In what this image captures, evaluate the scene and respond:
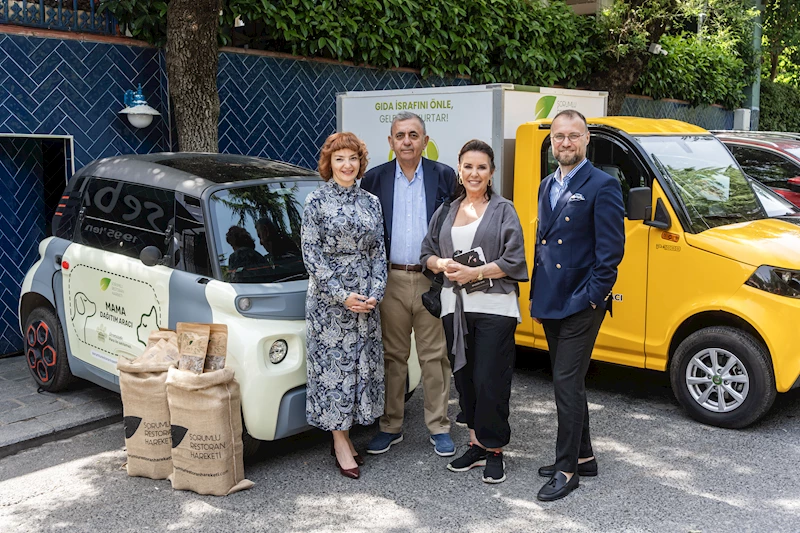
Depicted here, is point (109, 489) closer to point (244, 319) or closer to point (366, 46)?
point (244, 319)

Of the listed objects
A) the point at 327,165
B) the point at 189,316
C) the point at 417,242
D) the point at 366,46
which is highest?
the point at 366,46

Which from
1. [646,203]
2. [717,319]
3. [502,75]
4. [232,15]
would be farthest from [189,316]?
[502,75]

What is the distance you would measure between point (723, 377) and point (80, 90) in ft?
19.0

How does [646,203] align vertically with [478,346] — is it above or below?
above

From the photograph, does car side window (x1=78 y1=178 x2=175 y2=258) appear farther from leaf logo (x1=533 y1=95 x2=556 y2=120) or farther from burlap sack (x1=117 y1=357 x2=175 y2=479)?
leaf logo (x1=533 y1=95 x2=556 y2=120)

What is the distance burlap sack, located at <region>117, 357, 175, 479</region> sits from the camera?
477 cm

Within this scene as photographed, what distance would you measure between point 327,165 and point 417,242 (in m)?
0.71

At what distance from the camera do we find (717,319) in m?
5.82

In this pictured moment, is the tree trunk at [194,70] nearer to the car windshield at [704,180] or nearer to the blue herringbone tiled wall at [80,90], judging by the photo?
the blue herringbone tiled wall at [80,90]

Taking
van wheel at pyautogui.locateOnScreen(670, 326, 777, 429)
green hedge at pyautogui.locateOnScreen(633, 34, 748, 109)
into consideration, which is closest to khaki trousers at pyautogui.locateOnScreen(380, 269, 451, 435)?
van wheel at pyautogui.locateOnScreen(670, 326, 777, 429)

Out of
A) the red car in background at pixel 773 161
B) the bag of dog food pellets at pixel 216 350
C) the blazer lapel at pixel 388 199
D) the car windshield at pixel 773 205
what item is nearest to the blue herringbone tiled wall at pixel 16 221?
the bag of dog food pellets at pixel 216 350

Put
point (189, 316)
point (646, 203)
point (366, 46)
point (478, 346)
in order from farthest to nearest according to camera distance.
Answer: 1. point (366, 46)
2. point (646, 203)
3. point (189, 316)
4. point (478, 346)

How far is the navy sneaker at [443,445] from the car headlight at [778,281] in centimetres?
221

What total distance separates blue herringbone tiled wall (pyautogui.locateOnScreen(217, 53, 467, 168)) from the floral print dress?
4171 mm
